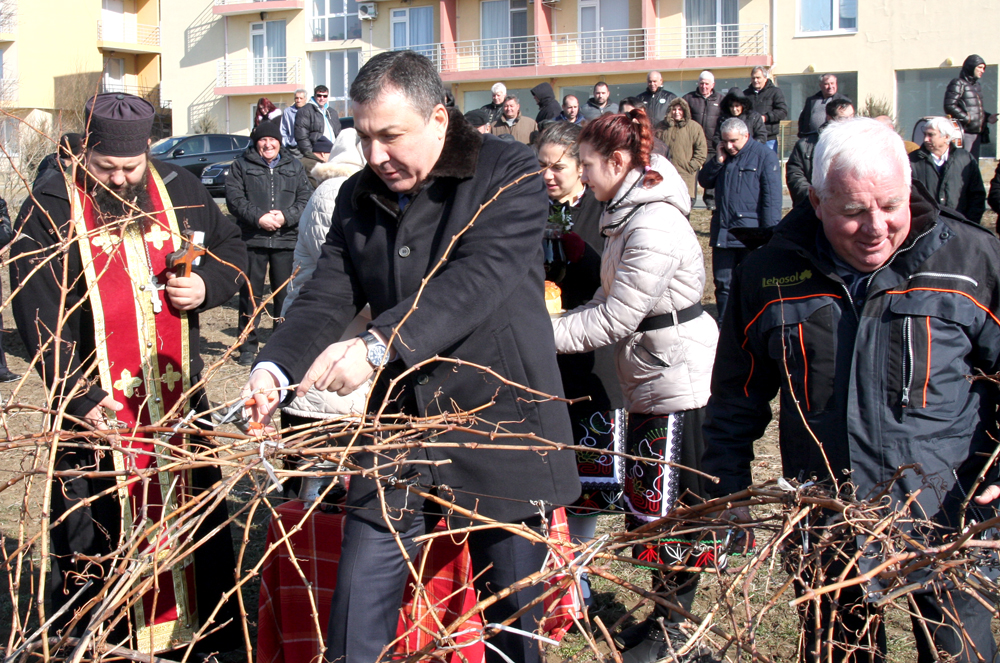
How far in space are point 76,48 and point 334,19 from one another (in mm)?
10566

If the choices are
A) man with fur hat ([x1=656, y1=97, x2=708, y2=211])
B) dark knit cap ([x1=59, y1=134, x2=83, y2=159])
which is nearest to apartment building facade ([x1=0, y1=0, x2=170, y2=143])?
man with fur hat ([x1=656, y1=97, x2=708, y2=211])

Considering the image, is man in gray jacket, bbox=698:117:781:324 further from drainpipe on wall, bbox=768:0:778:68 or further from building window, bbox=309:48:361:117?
building window, bbox=309:48:361:117

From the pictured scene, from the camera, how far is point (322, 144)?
1168 cm

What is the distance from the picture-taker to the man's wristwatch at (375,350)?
6.78 ft

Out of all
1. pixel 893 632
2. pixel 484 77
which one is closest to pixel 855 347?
pixel 893 632

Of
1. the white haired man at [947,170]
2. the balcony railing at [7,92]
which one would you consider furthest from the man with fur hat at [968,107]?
the balcony railing at [7,92]

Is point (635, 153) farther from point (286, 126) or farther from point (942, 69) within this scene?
point (942, 69)

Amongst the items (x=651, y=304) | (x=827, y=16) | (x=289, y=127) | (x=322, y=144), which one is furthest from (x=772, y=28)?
(x=651, y=304)

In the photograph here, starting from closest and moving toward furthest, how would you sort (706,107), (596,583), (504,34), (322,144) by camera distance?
(596,583), (322,144), (706,107), (504,34)

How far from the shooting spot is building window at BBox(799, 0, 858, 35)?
82.8 ft

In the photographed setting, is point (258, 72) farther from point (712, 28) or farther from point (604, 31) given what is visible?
point (712, 28)

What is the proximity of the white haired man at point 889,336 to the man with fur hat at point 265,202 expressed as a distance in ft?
19.9

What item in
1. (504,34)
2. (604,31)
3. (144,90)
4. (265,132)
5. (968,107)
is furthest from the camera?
(144,90)

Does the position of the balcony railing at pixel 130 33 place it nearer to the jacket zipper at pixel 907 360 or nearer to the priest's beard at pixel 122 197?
the priest's beard at pixel 122 197
